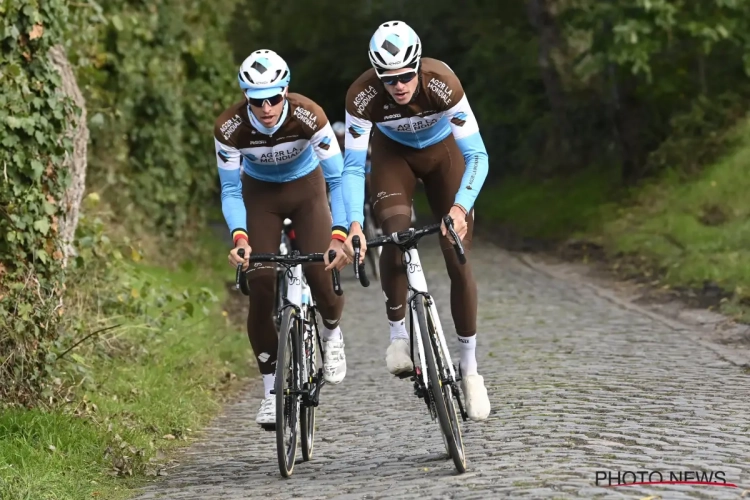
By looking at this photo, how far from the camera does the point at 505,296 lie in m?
15.8

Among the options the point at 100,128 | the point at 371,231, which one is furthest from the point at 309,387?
the point at 371,231

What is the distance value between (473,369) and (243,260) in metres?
1.54

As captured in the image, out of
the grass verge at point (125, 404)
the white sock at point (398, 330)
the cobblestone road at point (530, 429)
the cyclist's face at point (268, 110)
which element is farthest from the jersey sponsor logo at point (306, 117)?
the grass verge at point (125, 404)

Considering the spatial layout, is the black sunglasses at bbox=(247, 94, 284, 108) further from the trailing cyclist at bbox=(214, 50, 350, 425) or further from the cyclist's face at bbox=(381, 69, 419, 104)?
the cyclist's face at bbox=(381, 69, 419, 104)

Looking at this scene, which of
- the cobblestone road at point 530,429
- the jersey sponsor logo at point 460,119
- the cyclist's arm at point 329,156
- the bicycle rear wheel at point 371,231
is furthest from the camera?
the bicycle rear wheel at point 371,231

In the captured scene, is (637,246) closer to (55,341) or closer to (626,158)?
(626,158)

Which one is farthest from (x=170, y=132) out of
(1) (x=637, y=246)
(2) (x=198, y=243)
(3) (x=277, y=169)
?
(3) (x=277, y=169)

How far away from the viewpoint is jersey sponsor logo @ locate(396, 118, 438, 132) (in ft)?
25.3

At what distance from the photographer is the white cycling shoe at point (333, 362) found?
27.0ft

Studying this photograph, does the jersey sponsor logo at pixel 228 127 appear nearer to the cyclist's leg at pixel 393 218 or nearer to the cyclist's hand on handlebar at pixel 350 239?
the cyclist's leg at pixel 393 218

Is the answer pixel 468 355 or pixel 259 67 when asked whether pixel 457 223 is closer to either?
pixel 468 355

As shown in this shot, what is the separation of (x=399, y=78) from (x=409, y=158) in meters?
0.78

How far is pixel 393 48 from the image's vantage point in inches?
282

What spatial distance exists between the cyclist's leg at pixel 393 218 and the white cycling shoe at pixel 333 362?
0.60 metres
